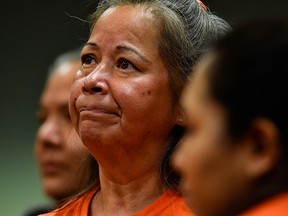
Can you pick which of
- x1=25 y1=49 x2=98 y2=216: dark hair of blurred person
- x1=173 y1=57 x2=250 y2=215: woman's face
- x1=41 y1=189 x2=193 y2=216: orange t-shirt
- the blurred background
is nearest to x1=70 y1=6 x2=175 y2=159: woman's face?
x1=41 y1=189 x2=193 y2=216: orange t-shirt

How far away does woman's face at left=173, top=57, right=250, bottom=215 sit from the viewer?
3.42ft

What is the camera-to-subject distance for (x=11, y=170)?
4.20m

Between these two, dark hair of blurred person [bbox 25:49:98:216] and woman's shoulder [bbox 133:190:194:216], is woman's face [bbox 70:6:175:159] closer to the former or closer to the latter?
woman's shoulder [bbox 133:190:194:216]

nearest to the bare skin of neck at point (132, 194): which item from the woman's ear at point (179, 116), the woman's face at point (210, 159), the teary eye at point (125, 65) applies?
the woman's ear at point (179, 116)

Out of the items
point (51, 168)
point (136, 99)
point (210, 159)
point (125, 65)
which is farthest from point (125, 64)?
point (51, 168)

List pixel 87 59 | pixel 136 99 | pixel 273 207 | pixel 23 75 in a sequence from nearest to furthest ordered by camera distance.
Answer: pixel 273 207, pixel 136 99, pixel 87 59, pixel 23 75

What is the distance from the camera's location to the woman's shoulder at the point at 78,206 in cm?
180

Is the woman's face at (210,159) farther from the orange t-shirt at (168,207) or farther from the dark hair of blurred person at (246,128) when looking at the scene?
the orange t-shirt at (168,207)

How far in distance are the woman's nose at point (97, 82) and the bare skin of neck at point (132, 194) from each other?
0.74 ft

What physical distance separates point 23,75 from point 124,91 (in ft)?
8.62

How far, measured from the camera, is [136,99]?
1660mm

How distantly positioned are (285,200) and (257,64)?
7.8 inches

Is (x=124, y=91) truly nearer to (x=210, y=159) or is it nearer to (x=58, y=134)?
(x=210, y=159)

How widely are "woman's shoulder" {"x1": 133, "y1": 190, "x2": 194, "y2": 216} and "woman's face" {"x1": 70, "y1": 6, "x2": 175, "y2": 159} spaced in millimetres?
119
